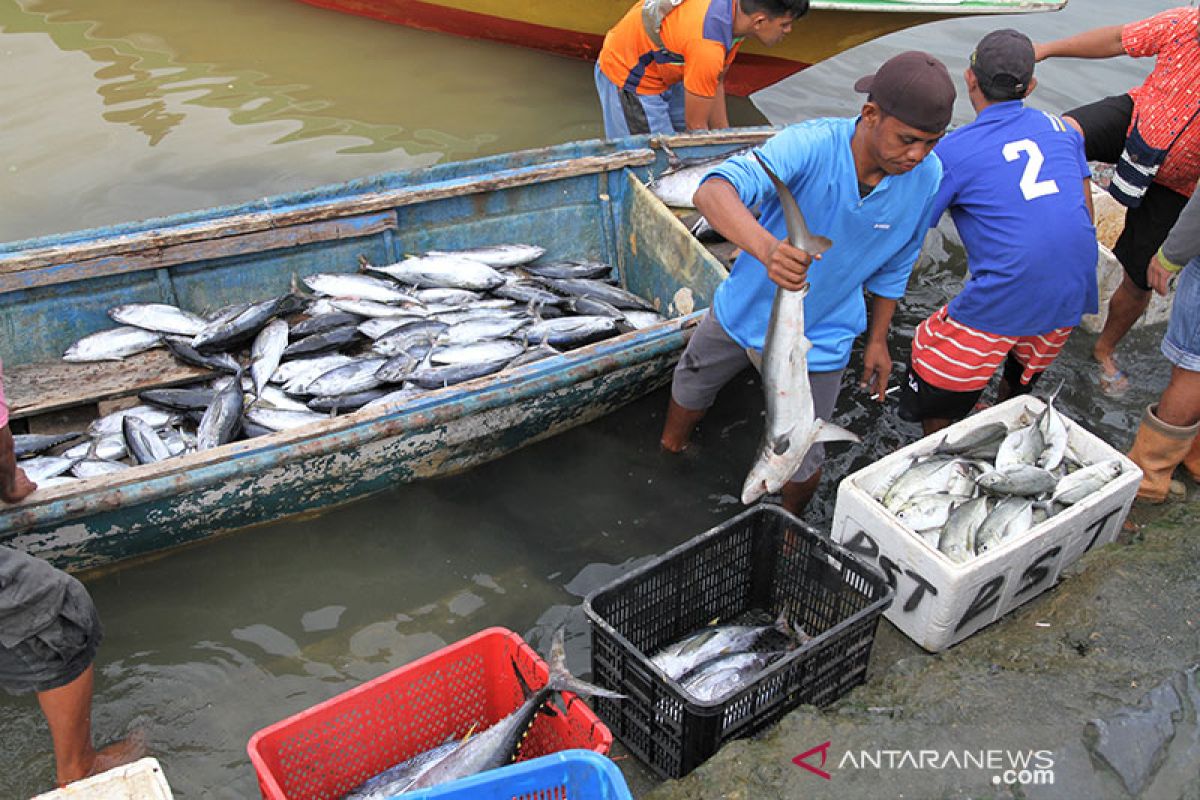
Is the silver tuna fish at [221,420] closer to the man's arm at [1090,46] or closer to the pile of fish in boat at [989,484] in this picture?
the pile of fish in boat at [989,484]

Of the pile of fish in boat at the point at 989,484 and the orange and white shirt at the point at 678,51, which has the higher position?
the orange and white shirt at the point at 678,51

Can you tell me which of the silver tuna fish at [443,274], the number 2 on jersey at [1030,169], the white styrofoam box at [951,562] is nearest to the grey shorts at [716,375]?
the white styrofoam box at [951,562]

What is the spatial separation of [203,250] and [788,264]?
11.9ft

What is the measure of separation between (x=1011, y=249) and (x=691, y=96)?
2.67m

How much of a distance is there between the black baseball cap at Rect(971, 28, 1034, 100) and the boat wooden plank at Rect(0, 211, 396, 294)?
11.2 ft

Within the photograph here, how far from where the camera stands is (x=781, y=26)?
5703mm

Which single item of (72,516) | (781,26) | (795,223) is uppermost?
(781,26)

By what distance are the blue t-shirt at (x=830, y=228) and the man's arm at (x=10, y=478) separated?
9.26ft

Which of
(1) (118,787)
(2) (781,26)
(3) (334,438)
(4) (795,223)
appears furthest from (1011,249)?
(1) (118,787)

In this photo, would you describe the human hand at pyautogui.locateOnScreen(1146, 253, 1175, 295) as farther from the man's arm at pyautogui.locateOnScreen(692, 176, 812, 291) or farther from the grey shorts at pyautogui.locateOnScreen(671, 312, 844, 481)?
the man's arm at pyautogui.locateOnScreen(692, 176, 812, 291)

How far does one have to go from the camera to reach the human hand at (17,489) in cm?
394

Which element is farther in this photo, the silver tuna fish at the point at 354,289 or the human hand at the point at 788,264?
the silver tuna fish at the point at 354,289

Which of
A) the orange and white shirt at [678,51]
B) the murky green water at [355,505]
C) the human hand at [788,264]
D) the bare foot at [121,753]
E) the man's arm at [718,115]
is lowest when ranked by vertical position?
the bare foot at [121,753]

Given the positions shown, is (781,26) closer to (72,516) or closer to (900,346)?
(900,346)
